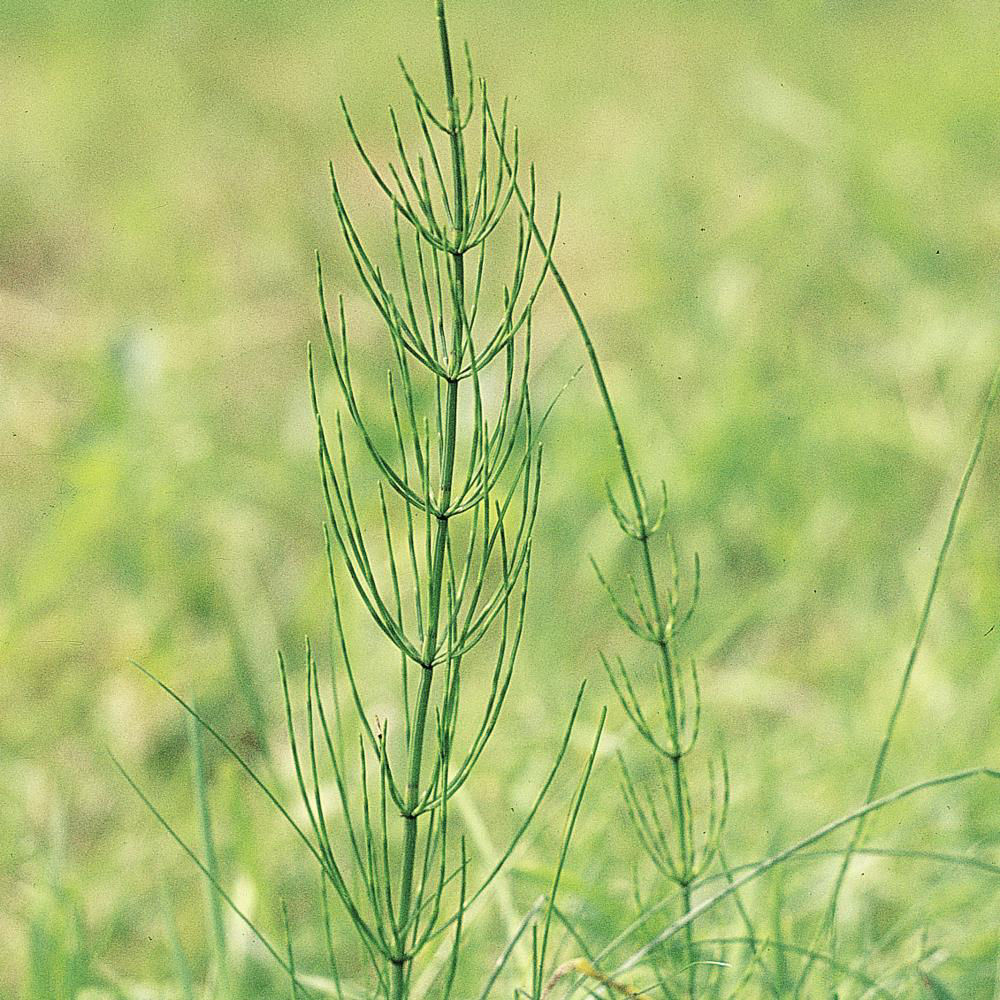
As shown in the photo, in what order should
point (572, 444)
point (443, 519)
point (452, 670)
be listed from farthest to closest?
point (572, 444) → point (452, 670) → point (443, 519)

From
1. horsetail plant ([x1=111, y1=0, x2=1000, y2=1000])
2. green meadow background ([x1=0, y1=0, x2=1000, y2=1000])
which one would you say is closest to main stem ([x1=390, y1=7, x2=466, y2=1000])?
horsetail plant ([x1=111, y1=0, x2=1000, y2=1000])

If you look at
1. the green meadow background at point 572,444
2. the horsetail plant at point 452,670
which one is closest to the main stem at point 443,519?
the horsetail plant at point 452,670

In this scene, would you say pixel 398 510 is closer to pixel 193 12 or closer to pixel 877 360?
pixel 877 360

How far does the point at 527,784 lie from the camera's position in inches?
37.7

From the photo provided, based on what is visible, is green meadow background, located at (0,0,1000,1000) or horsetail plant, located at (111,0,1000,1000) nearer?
horsetail plant, located at (111,0,1000,1000)

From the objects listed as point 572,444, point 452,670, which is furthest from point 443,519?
point 572,444

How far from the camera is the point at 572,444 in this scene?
1.30 meters

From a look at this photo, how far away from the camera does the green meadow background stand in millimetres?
862

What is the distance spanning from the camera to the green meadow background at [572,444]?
2.83 ft

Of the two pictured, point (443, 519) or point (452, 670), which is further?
point (452, 670)

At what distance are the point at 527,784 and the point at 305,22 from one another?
194cm

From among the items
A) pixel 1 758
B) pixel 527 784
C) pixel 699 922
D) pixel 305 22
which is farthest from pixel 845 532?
pixel 305 22

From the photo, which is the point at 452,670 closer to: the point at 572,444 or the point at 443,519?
the point at 443,519

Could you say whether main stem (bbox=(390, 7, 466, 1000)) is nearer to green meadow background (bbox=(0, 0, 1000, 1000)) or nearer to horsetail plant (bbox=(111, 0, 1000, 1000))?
horsetail plant (bbox=(111, 0, 1000, 1000))
